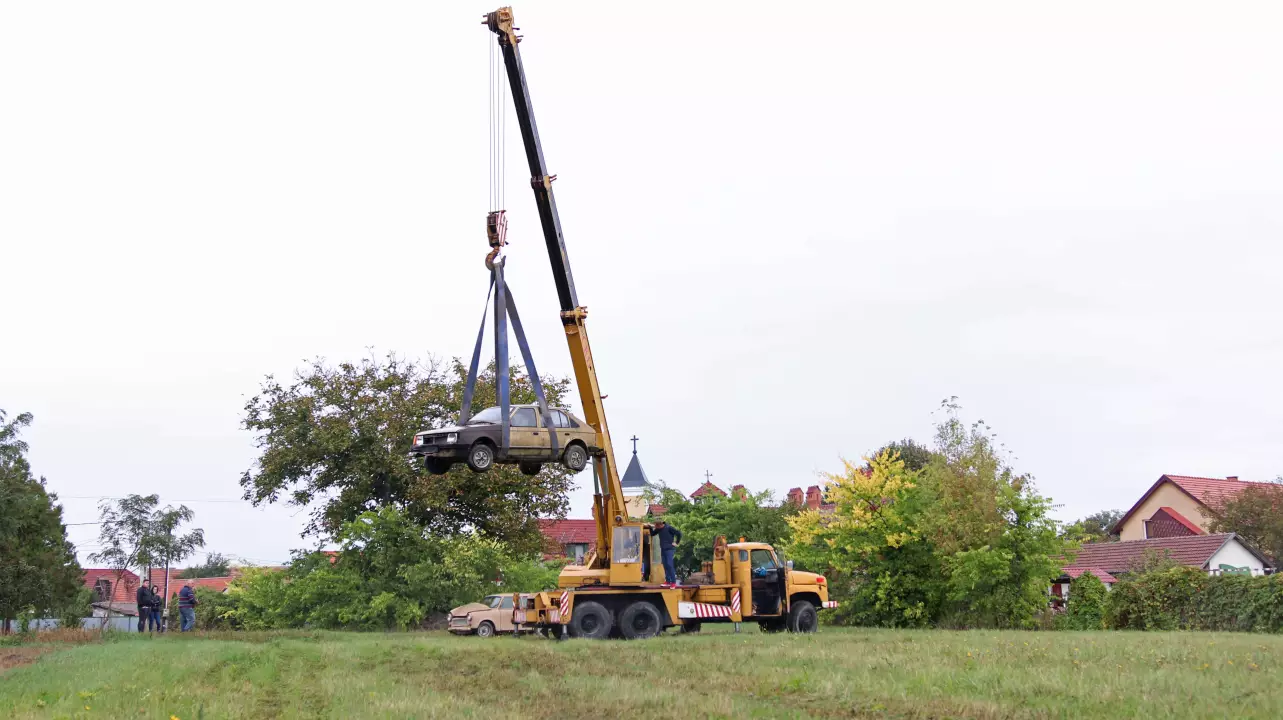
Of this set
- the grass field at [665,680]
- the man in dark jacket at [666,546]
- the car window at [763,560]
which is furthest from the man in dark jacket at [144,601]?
the car window at [763,560]

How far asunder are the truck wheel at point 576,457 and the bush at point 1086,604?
58.9 feet

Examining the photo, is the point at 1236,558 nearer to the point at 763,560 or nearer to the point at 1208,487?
the point at 1208,487

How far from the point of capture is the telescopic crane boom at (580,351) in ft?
75.4

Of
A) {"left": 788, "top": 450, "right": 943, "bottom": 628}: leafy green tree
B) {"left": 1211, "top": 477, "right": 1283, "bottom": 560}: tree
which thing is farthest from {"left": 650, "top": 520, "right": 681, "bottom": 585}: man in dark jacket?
{"left": 1211, "top": 477, "right": 1283, "bottom": 560}: tree

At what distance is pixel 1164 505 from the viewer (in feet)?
223

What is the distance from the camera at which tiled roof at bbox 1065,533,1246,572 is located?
4941 cm

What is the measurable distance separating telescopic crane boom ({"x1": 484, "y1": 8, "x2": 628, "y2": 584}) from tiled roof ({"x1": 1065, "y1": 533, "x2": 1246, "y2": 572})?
29991mm

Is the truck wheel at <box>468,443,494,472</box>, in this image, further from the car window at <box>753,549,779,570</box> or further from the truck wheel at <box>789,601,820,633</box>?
the truck wheel at <box>789,601,820,633</box>

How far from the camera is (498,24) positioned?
22.2 m

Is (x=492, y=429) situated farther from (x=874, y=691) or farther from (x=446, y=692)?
(x=874, y=691)

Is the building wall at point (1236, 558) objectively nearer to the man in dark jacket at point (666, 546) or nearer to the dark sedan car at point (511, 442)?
the man in dark jacket at point (666, 546)

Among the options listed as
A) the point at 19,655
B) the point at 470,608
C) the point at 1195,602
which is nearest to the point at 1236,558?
the point at 1195,602

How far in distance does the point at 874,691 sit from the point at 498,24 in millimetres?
15585

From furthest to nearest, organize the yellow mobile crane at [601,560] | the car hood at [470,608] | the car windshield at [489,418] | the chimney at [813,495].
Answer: the chimney at [813,495] < the car hood at [470,608] < the yellow mobile crane at [601,560] < the car windshield at [489,418]
